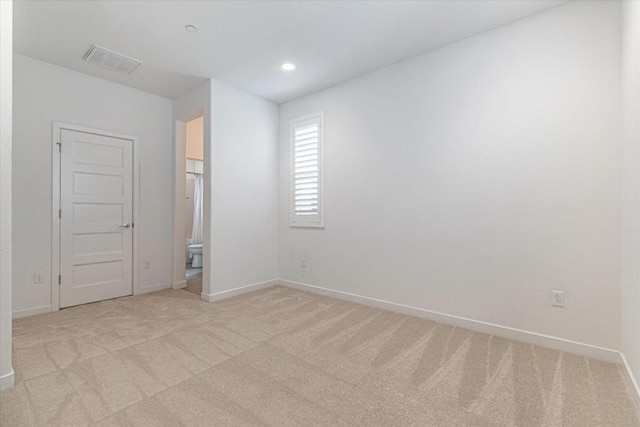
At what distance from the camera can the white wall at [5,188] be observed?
1681 mm

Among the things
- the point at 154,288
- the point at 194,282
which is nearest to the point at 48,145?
the point at 154,288

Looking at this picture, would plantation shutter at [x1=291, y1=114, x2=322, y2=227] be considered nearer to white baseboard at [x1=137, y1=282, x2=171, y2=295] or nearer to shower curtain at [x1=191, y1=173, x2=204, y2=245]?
white baseboard at [x1=137, y1=282, x2=171, y2=295]

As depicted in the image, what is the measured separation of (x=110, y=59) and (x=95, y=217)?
1840mm

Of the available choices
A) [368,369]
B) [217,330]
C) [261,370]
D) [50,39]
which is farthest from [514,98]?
[50,39]

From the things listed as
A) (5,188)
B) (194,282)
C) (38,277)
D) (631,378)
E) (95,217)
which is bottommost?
(194,282)

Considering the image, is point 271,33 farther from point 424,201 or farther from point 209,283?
point 209,283

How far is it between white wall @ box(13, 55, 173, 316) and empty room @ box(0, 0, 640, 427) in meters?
0.02

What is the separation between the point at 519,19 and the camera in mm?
2416

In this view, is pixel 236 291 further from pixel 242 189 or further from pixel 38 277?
pixel 38 277

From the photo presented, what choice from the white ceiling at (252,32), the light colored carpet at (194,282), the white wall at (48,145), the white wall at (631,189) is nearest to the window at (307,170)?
the white ceiling at (252,32)

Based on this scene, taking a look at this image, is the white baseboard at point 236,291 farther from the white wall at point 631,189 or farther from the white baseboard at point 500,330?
the white wall at point 631,189

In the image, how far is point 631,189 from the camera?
1795mm

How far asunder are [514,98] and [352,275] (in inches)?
94.5

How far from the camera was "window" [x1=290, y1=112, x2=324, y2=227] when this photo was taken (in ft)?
12.5
